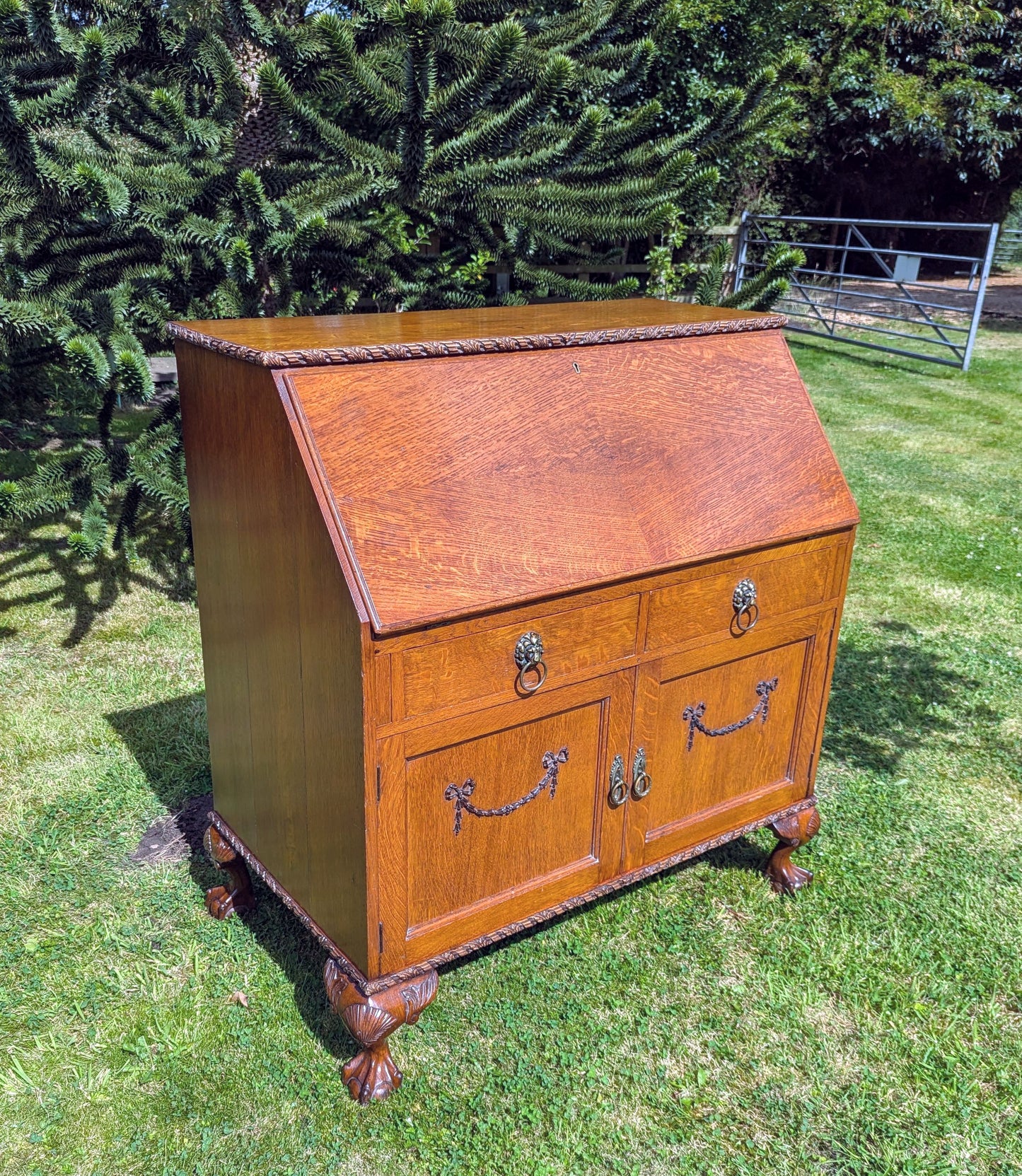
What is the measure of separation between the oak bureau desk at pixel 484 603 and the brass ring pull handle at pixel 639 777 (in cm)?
1

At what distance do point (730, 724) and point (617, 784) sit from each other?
459mm

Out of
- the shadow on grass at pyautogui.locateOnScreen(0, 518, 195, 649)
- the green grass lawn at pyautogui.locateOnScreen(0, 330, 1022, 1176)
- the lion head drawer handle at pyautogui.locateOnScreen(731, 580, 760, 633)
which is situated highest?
the lion head drawer handle at pyautogui.locateOnScreen(731, 580, 760, 633)

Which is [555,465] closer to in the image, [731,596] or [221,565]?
[731,596]

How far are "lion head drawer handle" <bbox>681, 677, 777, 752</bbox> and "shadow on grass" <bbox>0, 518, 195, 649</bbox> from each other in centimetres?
354

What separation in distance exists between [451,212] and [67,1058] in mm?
3559

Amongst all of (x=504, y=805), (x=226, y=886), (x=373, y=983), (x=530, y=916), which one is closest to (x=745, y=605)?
(x=504, y=805)

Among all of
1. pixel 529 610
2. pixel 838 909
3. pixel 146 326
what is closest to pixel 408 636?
pixel 529 610

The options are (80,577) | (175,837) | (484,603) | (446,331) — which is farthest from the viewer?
(80,577)

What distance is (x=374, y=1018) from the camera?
242cm

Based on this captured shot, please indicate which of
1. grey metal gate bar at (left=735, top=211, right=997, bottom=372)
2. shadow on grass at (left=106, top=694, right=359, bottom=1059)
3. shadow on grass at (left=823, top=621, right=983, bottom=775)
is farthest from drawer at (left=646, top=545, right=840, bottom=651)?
grey metal gate bar at (left=735, top=211, right=997, bottom=372)

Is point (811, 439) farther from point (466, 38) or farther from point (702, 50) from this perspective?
point (702, 50)

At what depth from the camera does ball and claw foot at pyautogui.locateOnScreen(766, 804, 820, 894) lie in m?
3.27

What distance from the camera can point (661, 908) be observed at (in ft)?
10.9

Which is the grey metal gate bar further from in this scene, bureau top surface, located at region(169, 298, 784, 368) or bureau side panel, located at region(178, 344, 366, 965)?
bureau side panel, located at region(178, 344, 366, 965)
